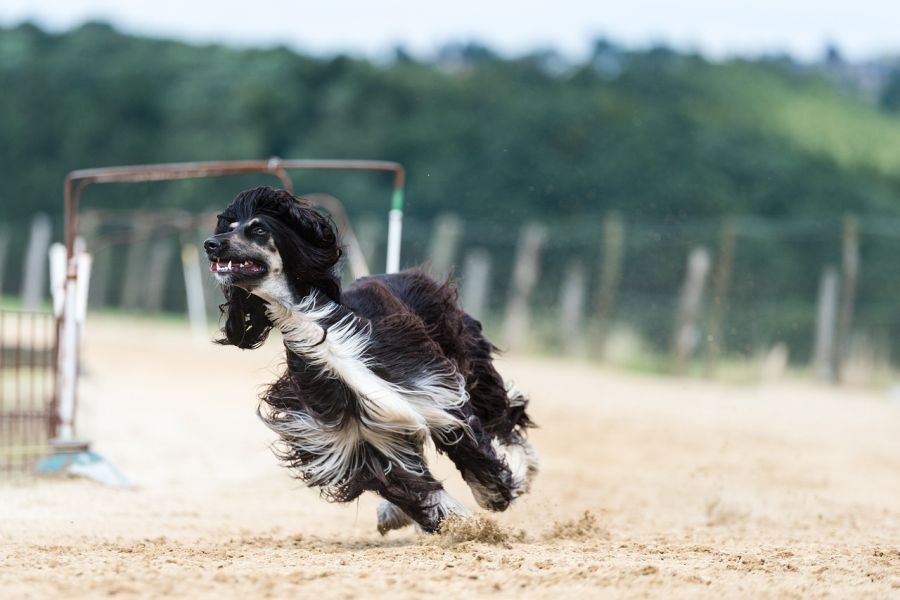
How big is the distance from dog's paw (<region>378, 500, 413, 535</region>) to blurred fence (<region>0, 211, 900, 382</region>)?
7.33 meters

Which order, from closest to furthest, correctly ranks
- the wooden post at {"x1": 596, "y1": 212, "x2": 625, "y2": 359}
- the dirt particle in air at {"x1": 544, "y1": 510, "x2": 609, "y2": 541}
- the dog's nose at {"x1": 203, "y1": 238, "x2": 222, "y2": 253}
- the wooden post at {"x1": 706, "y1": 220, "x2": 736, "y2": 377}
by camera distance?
the dog's nose at {"x1": 203, "y1": 238, "x2": 222, "y2": 253}
the dirt particle in air at {"x1": 544, "y1": 510, "x2": 609, "y2": 541}
the wooden post at {"x1": 706, "y1": 220, "x2": 736, "y2": 377}
the wooden post at {"x1": 596, "y1": 212, "x2": 625, "y2": 359}

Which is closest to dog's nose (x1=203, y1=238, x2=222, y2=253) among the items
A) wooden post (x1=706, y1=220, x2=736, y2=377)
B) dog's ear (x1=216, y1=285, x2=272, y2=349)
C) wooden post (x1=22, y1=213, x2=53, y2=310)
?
dog's ear (x1=216, y1=285, x2=272, y2=349)

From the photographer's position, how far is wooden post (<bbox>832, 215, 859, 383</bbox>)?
13.8 meters

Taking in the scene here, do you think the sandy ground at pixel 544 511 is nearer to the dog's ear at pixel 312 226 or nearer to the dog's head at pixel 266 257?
the dog's head at pixel 266 257

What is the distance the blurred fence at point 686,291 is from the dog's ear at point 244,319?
754 cm

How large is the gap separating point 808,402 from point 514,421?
6769mm

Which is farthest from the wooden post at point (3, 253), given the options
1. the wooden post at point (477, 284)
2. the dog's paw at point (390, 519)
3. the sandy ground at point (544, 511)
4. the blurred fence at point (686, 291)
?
the dog's paw at point (390, 519)

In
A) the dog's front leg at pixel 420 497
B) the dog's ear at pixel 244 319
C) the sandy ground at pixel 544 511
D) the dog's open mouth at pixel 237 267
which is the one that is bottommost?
the sandy ground at pixel 544 511

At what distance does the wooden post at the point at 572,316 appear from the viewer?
1653 centimetres

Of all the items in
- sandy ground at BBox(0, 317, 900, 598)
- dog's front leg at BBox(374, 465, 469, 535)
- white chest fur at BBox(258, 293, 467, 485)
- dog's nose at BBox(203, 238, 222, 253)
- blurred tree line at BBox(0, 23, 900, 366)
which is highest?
blurred tree line at BBox(0, 23, 900, 366)

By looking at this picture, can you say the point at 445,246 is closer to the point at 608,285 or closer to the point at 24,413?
the point at 608,285

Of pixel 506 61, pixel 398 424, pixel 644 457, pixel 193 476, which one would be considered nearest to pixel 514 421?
pixel 398 424

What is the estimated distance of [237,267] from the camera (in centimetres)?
427

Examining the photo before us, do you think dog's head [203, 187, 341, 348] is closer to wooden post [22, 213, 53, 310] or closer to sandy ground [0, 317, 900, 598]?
sandy ground [0, 317, 900, 598]
